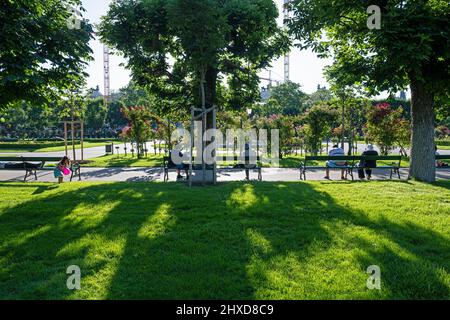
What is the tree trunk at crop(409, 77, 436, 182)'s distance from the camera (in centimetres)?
1045

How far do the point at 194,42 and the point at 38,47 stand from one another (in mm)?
6354

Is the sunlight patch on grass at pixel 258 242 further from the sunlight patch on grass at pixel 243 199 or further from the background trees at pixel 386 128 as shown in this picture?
the background trees at pixel 386 128

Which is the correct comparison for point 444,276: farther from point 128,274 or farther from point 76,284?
Result: point 76,284

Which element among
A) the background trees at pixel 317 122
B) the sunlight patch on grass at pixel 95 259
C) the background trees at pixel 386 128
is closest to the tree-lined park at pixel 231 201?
the sunlight patch on grass at pixel 95 259

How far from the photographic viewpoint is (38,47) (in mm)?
9242

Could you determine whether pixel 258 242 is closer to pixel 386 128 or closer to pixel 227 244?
pixel 227 244

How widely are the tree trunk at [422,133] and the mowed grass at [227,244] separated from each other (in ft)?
6.68

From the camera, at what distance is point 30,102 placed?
9781 millimetres

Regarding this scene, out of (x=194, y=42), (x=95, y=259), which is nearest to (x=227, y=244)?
(x=95, y=259)

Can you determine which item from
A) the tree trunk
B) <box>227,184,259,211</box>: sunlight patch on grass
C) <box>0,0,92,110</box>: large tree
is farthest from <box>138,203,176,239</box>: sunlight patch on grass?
the tree trunk

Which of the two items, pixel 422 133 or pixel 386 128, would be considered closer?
pixel 422 133

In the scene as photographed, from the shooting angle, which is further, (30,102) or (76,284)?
(30,102)

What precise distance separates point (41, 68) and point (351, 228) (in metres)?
9.68

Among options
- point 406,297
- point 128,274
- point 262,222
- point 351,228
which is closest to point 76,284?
point 128,274
